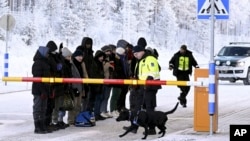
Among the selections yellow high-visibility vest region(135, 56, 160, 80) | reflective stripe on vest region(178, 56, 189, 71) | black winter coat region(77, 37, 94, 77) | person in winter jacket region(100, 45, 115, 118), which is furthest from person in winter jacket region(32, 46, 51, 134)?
reflective stripe on vest region(178, 56, 189, 71)

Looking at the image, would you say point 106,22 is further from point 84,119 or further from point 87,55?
point 84,119

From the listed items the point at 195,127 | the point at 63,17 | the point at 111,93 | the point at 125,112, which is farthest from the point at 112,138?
the point at 63,17

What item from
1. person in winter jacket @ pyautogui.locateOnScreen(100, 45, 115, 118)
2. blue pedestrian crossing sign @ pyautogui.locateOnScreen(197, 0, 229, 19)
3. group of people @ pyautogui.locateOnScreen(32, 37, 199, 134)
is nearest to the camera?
blue pedestrian crossing sign @ pyautogui.locateOnScreen(197, 0, 229, 19)

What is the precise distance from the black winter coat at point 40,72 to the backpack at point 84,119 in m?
1.31

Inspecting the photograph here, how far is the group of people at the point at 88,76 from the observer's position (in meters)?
12.6

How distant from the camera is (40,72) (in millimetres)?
12727

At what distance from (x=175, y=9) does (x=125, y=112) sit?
8920 cm

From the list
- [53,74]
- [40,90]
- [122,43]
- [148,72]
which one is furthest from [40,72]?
[122,43]

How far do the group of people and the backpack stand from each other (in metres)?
0.19

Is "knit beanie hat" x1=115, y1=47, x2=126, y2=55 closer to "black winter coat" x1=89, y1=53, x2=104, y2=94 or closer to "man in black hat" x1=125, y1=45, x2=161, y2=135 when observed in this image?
"black winter coat" x1=89, y1=53, x2=104, y2=94

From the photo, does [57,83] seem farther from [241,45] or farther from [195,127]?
[241,45]

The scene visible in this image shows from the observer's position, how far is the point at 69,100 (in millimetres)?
13430

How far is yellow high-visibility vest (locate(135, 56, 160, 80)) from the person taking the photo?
40.6 feet

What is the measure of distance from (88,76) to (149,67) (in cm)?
220
